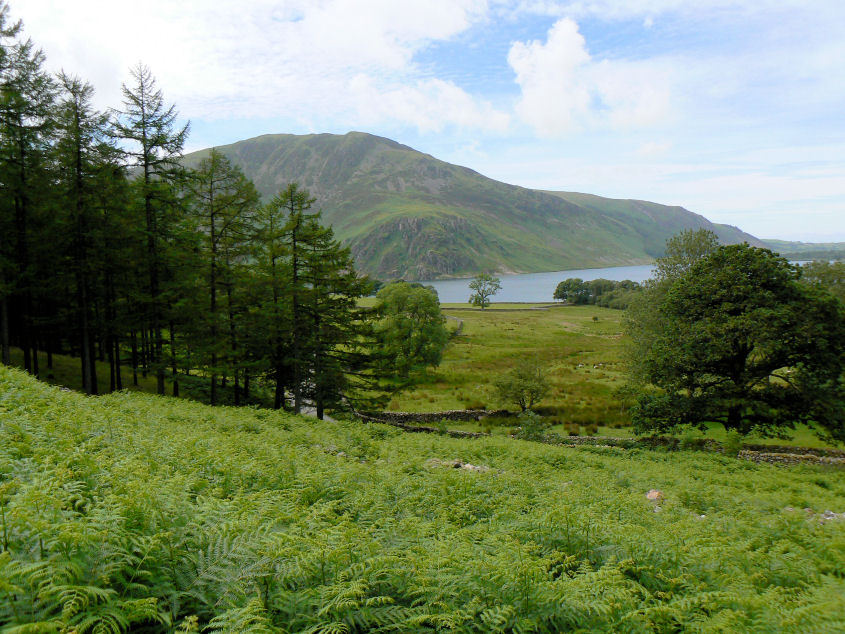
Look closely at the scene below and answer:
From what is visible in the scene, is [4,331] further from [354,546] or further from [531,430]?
[531,430]

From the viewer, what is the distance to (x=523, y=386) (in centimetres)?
3512

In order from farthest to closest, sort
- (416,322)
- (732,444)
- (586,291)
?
1. (586,291)
2. (416,322)
3. (732,444)

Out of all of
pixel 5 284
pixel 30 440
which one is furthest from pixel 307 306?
pixel 30 440

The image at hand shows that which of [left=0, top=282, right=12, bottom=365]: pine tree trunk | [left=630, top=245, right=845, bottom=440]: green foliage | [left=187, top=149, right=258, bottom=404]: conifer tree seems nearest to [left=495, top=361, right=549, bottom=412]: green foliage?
[left=630, top=245, right=845, bottom=440]: green foliage

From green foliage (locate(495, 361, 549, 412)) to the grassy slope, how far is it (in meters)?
24.0

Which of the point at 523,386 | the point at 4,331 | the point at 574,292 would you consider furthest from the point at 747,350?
the point at 574,292

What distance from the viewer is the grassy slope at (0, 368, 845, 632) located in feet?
11.8

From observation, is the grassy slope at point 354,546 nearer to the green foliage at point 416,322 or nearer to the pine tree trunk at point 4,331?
the pine tree trunk at point 4,331

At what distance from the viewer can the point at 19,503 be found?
150 inches

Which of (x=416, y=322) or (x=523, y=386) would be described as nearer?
(x=523, y=386)

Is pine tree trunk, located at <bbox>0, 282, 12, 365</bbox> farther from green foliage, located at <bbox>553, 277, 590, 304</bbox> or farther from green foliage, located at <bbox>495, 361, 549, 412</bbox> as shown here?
green foliage, located at <bbox>553, 277, 590, 304</bbox>

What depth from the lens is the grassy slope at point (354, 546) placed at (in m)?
3.59

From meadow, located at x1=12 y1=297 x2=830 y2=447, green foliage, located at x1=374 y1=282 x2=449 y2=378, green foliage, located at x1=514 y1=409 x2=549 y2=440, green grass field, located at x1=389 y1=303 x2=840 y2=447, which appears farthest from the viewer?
green foliage, located at x1=374 y1=282 x2=449 y2=378

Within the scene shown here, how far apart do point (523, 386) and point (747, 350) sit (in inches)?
628
